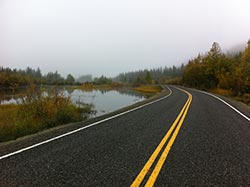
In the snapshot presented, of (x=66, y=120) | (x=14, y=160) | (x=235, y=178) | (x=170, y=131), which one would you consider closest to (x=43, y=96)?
(x=66, y=120)

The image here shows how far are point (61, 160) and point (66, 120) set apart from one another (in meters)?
5.51

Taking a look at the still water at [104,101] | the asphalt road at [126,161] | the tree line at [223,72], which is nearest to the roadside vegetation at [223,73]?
the tree line at [223,72]

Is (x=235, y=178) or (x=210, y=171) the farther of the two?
(x=210, y=171)

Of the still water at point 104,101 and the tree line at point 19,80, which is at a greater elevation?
the tree line at point 19,80

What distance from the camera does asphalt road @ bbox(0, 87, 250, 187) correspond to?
3.21 metres

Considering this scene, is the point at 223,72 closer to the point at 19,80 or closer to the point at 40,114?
the point at 40,114

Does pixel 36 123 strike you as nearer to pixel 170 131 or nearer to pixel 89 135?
pixel 89 135

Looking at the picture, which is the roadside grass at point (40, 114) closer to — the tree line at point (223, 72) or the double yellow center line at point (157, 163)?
the double yellow center line at point (157, 163)

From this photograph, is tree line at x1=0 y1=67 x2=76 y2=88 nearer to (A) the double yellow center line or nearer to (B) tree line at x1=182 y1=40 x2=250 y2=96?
(A) the double yellow center line

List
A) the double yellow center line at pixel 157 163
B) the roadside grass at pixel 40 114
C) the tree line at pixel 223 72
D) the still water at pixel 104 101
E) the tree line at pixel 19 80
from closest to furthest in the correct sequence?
1. the double yellow center line at pixel 157 163
2. the roadside grass at pixel 40 114
3. the tree line at pixel 19 80
4. the still water at pixel 104 101
5. the tree line at pixel 223 72

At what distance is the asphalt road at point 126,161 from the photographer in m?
3.21

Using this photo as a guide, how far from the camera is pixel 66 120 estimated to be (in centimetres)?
930

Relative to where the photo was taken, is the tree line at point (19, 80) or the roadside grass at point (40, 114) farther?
the tree line at point (19, 80)

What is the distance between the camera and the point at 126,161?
3963 mm
